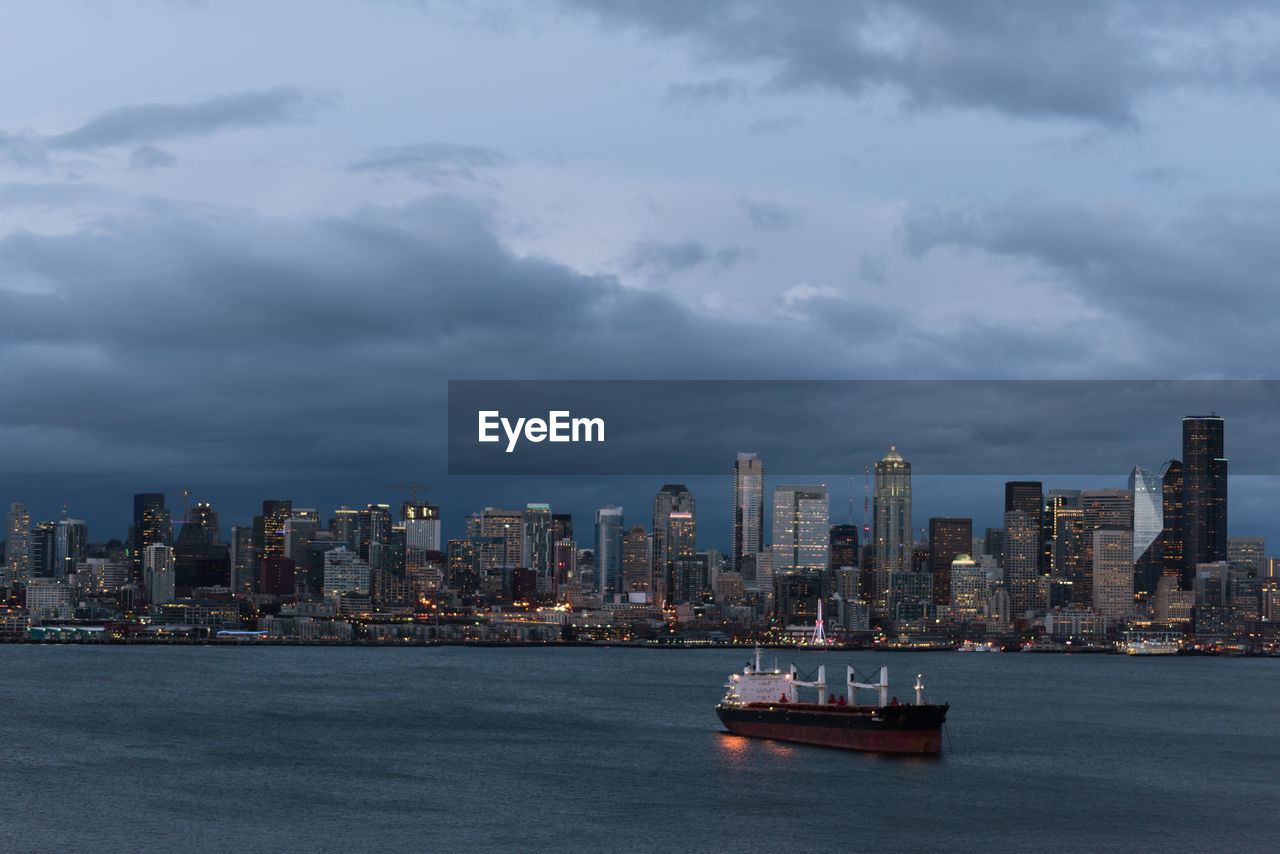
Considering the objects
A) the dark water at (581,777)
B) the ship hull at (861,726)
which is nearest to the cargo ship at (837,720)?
the ship hull at (861,726)

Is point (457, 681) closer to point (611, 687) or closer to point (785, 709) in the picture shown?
point (611, 687)

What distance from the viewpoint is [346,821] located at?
53.1 meters

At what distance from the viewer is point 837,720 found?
248ft

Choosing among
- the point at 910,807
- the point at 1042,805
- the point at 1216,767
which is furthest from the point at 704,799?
the point at 1216,767

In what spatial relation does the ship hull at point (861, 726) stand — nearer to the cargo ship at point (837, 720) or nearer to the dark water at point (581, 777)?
the cargo ship at point (837, 720)

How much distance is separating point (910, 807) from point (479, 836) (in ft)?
60.3

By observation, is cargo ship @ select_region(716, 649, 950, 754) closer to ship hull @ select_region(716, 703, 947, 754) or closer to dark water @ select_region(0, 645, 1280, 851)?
ship hull @ select_region(716, 703, 947, 754)

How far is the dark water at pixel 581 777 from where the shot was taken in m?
51.4

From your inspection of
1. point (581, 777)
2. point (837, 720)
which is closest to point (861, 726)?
point (837, 720)

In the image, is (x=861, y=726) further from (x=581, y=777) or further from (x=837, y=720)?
(x=581, y=777)

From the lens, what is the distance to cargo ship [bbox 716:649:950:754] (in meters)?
73.8

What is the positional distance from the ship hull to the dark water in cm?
163

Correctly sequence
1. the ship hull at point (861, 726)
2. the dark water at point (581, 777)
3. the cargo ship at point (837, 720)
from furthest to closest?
the cargo ship at point (837, 720)
the ship hull at point (861, 726)
the dark water at point (581, 777)

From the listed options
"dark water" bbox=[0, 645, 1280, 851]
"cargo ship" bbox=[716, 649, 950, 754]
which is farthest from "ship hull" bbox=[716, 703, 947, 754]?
"dark water" bbox=[0, 645, 1280, 851]
